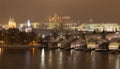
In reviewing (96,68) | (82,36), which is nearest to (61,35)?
(82,36)

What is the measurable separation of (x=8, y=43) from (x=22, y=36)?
7.44ft

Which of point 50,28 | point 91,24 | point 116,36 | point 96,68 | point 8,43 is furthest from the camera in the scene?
point 50,28

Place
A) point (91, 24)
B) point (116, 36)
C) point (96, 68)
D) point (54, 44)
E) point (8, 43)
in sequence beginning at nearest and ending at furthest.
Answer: point (96, 68)
point (116, 36)
point (54, 44)
point (8, 43)
point (91, 24)

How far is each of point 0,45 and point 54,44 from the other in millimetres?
5757

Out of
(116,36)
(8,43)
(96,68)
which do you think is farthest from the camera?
(8,43)

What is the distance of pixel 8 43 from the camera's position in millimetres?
49344

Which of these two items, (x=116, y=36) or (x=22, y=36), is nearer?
(x=116, y=36)

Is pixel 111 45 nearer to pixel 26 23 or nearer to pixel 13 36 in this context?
pixel 13 36

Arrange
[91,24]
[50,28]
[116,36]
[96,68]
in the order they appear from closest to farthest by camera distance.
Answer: [96,68] < [116,36] < [91,24] < [50,28]

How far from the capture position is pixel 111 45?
3781 cm

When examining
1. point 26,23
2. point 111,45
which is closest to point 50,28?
point 26,23

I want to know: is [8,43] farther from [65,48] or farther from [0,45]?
[65,48]

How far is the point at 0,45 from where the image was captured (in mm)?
48750

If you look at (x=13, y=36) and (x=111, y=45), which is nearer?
(x=111, y=45)
